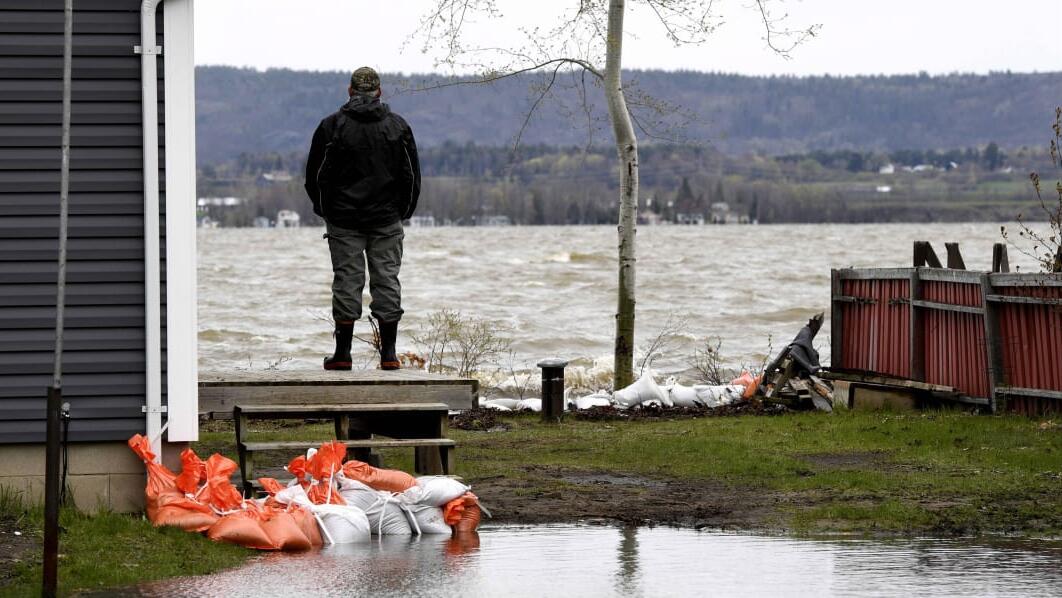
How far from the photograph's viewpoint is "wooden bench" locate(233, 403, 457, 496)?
9594mm

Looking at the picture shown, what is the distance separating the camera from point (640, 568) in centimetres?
796

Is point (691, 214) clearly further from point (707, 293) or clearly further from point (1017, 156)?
point (707, 293)

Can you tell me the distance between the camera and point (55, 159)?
8.84 metres

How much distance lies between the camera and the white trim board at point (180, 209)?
888cm

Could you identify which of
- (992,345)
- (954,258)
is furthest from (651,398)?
(992,345)

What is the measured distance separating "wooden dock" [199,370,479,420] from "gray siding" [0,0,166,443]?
90 cm

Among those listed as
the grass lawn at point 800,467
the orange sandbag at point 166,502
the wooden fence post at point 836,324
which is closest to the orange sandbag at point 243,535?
the orange sandbag at point 166,502

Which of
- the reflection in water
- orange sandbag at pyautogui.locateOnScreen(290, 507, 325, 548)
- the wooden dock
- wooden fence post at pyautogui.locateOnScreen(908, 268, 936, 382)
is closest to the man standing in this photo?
the wooden dock

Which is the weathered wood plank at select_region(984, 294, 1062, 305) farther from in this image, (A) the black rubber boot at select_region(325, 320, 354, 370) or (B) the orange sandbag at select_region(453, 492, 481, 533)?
(B) the orange sandbag at select_region(453, 492, 481, 533)

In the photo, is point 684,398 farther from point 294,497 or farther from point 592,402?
point 294,497

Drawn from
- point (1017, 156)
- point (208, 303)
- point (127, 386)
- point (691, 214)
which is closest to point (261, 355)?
point (208, 303)

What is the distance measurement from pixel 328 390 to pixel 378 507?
1105 mm

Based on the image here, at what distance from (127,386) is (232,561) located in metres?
1.41

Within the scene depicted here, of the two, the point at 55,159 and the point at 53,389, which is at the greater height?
the point at 55,159
